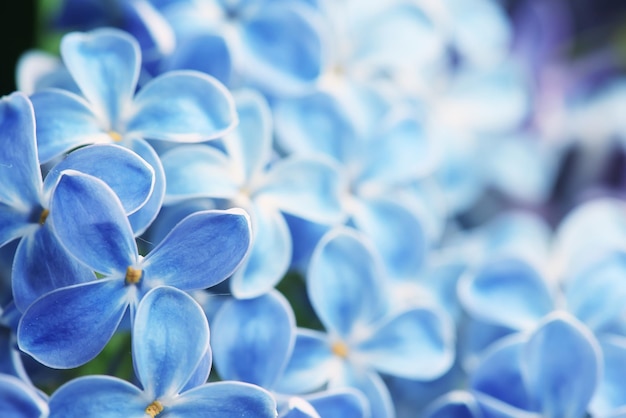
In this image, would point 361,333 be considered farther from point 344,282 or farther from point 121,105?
point 121,105

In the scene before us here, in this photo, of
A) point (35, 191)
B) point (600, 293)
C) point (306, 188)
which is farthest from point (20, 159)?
point (600, 293)

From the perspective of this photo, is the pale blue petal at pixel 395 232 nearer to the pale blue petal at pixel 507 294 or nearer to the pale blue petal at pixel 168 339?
the pale blue petal at pixel 507 294

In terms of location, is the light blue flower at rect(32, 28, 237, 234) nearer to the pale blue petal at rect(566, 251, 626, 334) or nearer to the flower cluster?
the flower cluster

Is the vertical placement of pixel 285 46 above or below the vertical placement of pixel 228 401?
above

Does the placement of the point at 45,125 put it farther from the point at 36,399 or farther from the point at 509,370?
the point at 509,370

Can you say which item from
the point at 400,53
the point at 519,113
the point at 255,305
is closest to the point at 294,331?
the point at 255,305

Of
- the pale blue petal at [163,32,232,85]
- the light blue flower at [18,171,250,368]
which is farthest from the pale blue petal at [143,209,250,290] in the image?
the pale blue petal at [163,32,232,85]
